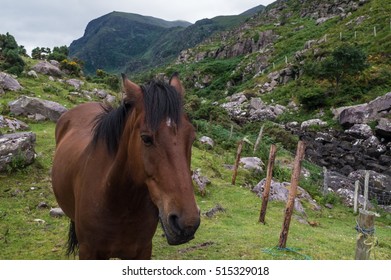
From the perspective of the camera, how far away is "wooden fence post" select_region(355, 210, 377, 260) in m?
4.85

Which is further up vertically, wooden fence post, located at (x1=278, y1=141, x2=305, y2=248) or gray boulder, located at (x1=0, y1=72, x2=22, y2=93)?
gray boulder, located at (x1=0, y1=72, x2=22, y2=93)

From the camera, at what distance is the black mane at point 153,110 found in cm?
299

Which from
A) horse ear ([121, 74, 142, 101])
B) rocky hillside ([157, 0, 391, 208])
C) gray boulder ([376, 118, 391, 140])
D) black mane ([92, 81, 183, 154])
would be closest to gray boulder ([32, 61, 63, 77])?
rocky hillside ([157, 0, 391, 208])

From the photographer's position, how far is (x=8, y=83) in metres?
21.2

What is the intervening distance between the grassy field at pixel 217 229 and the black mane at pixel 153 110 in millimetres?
3858

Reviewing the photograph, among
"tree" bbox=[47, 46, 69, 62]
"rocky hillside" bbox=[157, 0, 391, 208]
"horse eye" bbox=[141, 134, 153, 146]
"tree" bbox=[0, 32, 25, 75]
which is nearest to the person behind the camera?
"horse eye" bbox=[141, 134, 153, 146]

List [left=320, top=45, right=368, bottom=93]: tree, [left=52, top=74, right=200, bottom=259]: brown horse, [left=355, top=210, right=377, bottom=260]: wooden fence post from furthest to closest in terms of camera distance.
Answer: [left=320, top=45, right=368, bottom=93]: tree → [left=355, top=210, right=377, bottom=260]: wooden fence post → [left=52, top=74, right=200, bottom=259]: brown horse

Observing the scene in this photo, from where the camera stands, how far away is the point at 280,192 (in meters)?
13.5

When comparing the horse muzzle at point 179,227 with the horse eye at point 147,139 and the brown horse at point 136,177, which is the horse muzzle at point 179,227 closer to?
the brown horse at point 136,177

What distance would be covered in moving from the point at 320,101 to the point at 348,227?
2387 cm

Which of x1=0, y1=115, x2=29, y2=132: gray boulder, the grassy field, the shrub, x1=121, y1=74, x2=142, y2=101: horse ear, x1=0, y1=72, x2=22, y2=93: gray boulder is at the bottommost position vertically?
the grassy field

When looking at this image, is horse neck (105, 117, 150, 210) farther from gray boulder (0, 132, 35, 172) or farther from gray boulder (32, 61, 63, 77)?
gray boulder (32, 61, 63, 77)

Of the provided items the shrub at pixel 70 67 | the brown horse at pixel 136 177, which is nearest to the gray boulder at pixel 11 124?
the brown horse at pixel 136 177

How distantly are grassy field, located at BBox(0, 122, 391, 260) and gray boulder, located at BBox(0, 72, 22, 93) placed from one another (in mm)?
8718
